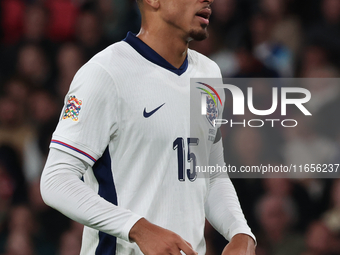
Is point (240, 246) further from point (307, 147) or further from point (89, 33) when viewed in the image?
point (89, 33)

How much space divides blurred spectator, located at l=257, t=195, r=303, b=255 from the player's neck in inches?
87.5

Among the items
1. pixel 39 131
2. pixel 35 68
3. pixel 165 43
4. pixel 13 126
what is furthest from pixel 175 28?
pixel 35 68

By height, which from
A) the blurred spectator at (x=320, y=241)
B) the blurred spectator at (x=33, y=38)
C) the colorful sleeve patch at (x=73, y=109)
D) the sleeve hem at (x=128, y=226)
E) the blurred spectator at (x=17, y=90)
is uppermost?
the blurred spectator at (x=33, y=38)

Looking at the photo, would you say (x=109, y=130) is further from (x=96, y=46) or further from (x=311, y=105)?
(x=96, y=46)

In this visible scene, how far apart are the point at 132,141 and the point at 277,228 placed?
2.46 meters

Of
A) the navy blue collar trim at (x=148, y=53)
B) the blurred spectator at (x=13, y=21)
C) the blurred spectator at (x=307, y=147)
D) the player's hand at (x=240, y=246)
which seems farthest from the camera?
the blurred spectator at (x=13, y=21)

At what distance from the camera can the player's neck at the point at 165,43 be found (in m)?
2.05

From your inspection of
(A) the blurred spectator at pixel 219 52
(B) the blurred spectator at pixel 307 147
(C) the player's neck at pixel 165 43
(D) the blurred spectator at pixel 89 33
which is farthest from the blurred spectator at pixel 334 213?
(D) the blurred spectator at pixel 89 33

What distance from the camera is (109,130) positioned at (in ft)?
5.82

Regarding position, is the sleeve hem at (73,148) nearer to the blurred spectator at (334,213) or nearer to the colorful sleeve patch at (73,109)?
the colorful sleeve patch at (73,109)

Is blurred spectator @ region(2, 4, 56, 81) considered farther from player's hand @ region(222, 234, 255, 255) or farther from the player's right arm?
player's hand @ region(222, 234, 255, 255)

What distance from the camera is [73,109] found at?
177 cm

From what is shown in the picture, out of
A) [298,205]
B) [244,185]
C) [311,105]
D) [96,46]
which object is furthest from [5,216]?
[311,105]

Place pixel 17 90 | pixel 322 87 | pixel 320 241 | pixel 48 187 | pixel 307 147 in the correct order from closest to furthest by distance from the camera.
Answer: pixel 48 187 < pixel 320 241 < pixel 307 147 < pixel 322 87 < pixel 17 90
